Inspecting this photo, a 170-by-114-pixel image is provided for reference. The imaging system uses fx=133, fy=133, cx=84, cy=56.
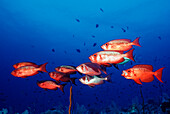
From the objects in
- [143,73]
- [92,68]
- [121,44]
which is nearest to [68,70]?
[92,68]

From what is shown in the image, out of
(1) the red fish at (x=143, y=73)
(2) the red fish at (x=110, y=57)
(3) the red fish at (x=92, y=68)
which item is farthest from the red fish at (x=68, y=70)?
(1) the red fish at (x=143, y=73)

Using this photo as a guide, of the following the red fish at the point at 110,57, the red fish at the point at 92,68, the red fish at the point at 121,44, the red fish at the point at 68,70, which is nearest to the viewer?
the red fish at the point at 110,57

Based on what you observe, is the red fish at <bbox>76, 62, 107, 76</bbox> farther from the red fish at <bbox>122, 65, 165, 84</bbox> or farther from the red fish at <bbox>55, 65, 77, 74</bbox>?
the red fish at <bbox>55, 65, 77, 74</bbox>

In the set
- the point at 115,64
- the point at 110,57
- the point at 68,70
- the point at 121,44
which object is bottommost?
the point at 115,64

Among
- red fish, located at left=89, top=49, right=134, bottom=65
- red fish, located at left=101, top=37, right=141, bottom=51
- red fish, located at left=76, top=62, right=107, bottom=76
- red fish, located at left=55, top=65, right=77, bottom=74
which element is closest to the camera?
red fish, located at left=89, top=49, right=134, bottom=65

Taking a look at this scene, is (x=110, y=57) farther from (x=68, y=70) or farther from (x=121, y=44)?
(x=68, y=70)

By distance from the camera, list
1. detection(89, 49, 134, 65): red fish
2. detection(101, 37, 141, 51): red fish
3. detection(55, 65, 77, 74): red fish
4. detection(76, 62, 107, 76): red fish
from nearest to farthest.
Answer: detection(89, 49, 134, 65): red fish → detection(76, 62, 107, 76): red fish → detection(101, 37, 141, 51): red fish → detection(55, 65, 77, 74): red fish

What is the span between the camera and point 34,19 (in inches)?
1620

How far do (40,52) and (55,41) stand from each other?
19683mm

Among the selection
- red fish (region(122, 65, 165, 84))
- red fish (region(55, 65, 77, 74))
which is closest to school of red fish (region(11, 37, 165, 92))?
red fish (region(122, 65, 165, 84))

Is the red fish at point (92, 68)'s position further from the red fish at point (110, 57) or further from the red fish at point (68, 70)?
the red fish at point (68, 70)

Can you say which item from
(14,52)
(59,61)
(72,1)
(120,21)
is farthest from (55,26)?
(59,61)

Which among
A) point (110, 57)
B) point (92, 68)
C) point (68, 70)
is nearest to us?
point (110, 57)

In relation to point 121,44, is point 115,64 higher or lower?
A: lower
